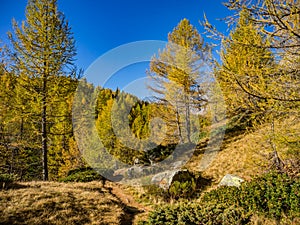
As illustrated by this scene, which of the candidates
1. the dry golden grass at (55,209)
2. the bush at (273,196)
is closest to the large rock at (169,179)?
the dry golden grass at (55,209)

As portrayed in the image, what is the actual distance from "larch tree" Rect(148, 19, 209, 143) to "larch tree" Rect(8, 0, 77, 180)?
20.9ft

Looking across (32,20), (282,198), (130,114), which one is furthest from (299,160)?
Result: (130,114)

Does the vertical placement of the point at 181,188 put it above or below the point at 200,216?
below

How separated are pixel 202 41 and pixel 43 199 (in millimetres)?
12590

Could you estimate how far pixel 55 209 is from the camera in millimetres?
5500

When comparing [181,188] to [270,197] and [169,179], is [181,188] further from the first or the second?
[270,197]

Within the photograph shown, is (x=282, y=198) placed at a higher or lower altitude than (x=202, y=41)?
lower

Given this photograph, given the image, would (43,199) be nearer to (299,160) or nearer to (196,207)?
(196,207)

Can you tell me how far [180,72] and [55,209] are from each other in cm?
1029

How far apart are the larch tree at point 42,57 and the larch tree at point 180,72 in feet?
20.9

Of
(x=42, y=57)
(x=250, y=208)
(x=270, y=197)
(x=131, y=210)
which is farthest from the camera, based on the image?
(x=42, y=57)

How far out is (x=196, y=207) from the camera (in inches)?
192

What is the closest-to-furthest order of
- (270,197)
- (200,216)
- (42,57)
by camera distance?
(200,216) < (270,197) < (42,57)

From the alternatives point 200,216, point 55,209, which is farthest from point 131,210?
point 200,216
